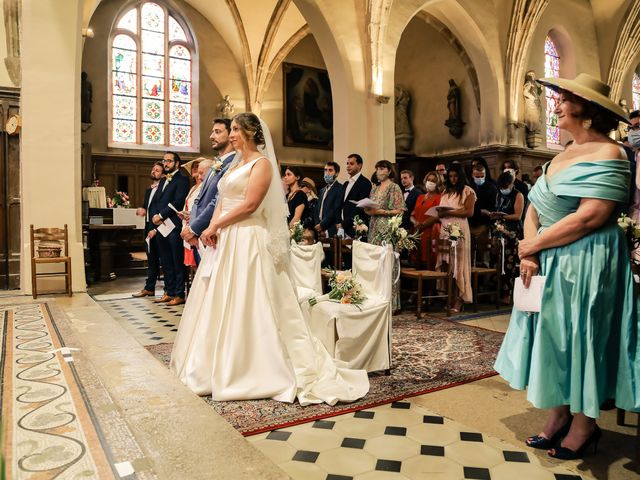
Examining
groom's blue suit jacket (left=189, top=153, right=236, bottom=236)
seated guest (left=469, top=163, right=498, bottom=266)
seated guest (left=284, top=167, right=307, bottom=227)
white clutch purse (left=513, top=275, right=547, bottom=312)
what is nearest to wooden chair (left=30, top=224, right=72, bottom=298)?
seated guest (left=284, top=167, right=307, bottom=227)

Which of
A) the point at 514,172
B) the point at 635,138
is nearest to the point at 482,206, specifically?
the point at 514,172

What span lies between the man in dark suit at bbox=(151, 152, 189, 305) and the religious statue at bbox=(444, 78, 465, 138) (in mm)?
9251

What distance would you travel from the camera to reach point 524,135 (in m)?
13.7

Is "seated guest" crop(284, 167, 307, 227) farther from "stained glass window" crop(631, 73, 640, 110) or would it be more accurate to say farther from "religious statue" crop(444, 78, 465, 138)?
"stained glass window" crop(631, 73, 640, 110)

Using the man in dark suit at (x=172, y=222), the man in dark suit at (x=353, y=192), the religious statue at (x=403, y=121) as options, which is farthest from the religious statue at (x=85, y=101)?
the religious statue at (x=403, y=121)

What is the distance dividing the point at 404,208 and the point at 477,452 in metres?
3.86

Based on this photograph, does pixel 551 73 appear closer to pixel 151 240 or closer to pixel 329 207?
pixel 329 207

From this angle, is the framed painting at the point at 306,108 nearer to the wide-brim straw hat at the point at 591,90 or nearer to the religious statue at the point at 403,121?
the religious statue at the point at 403,121

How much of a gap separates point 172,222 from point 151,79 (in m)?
8.36

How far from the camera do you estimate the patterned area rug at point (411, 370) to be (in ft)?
9.59

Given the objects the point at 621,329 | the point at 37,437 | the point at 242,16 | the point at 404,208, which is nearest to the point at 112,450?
the point at 37,437

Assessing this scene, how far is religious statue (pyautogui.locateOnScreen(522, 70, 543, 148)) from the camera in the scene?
43.9 ft

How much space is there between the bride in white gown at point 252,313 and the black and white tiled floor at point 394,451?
0.36 metres

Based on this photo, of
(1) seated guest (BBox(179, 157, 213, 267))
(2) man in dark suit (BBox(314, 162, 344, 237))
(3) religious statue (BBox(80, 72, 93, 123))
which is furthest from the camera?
(3) religious statue (BBox(80, 72, 93, 123))
